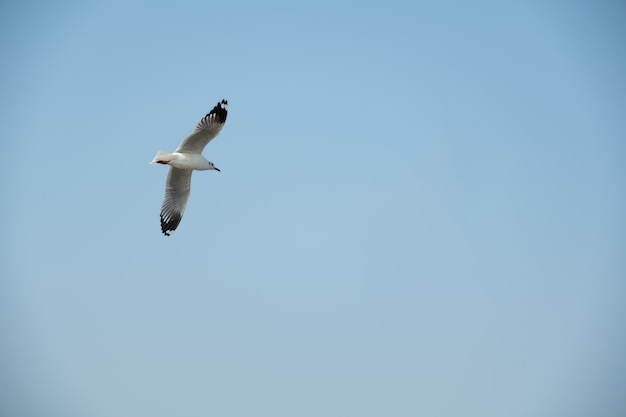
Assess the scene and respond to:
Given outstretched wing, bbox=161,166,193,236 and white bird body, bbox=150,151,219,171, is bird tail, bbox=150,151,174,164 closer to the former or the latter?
white bird body, bbox=150,151,219,171

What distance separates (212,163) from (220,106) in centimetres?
141

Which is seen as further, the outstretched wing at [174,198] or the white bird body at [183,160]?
the outstretched wing at [174,198]

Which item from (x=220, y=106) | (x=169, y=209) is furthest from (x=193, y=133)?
(x=169, y=209)

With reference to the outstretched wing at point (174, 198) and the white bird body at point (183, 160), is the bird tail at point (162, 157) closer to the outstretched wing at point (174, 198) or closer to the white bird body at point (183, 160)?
the white bird body at point (183, 160)

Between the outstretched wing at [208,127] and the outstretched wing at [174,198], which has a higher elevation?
the outstretched wing at [208,127]

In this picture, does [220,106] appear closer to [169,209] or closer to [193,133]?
[193,133]

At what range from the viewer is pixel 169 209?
1595 centimetres

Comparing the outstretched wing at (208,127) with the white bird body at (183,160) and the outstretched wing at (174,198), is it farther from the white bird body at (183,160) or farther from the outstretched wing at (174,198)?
the outstretched wing at (174,198)

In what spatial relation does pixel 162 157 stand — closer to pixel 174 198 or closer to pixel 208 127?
pixel 208 127

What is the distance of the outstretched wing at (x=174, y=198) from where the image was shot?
15.5 m

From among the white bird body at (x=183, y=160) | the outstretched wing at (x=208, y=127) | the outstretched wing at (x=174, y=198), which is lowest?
the outstretched wing at (x=174, y=198)

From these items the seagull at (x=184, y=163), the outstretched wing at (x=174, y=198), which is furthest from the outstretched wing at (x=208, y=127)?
the outstretched wing at (x=174, y=198)

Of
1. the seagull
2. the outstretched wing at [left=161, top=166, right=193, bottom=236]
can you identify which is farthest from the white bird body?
the outstretched wing at [left=161, top=166, right=193, bottom=236]

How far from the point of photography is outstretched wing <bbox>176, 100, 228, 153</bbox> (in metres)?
14.4
